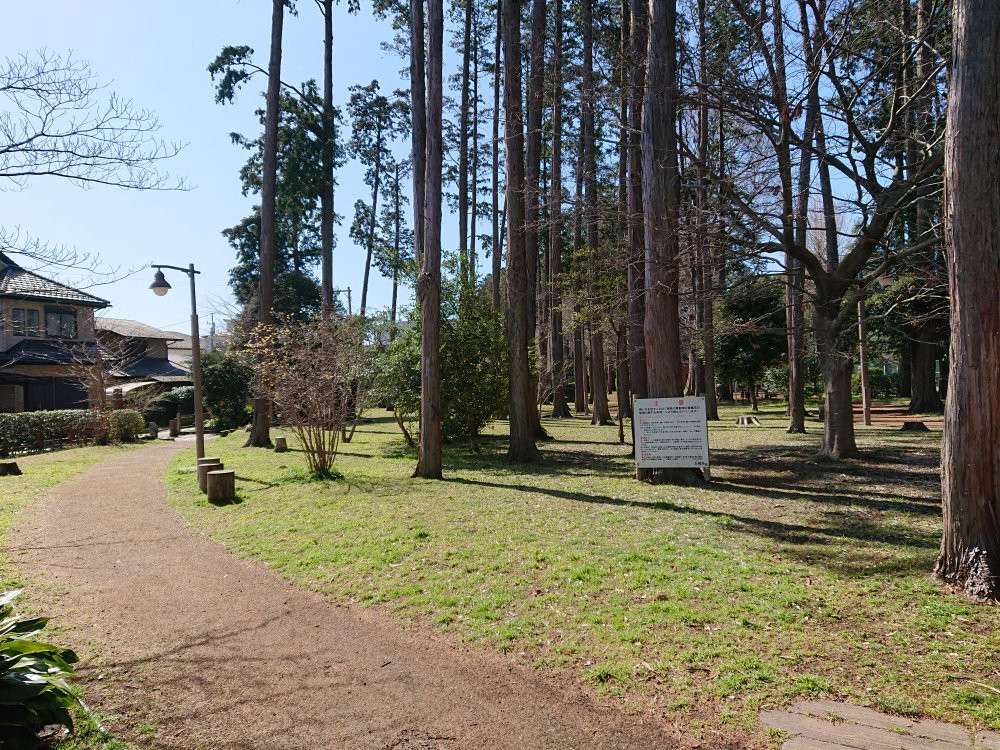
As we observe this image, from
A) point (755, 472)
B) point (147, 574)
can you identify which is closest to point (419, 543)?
point (147, 574)

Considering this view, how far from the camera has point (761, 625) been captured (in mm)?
4391

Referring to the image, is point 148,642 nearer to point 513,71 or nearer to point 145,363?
point 513,71

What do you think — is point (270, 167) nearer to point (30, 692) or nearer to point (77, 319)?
point (77, 319)

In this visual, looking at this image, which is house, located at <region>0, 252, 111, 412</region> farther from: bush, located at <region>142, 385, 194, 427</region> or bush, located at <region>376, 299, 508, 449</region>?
bush, located at <region>376, 299, 508, 449</region>

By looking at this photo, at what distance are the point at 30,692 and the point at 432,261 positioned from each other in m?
9.75

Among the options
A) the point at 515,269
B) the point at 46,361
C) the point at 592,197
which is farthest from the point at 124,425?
the point at 592,197

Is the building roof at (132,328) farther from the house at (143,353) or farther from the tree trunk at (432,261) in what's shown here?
the tree trunk at (432,261)

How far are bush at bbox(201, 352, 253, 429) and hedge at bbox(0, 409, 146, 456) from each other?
15.0ft

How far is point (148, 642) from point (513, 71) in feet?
43.5

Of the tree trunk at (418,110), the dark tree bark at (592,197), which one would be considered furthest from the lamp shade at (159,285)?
the dark tree bark at (592,197)

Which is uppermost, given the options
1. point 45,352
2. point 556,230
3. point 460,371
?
point 556,230

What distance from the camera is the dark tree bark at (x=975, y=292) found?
15.1 ft

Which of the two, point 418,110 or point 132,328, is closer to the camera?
point 418,110

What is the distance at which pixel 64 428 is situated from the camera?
2105 centimetres
